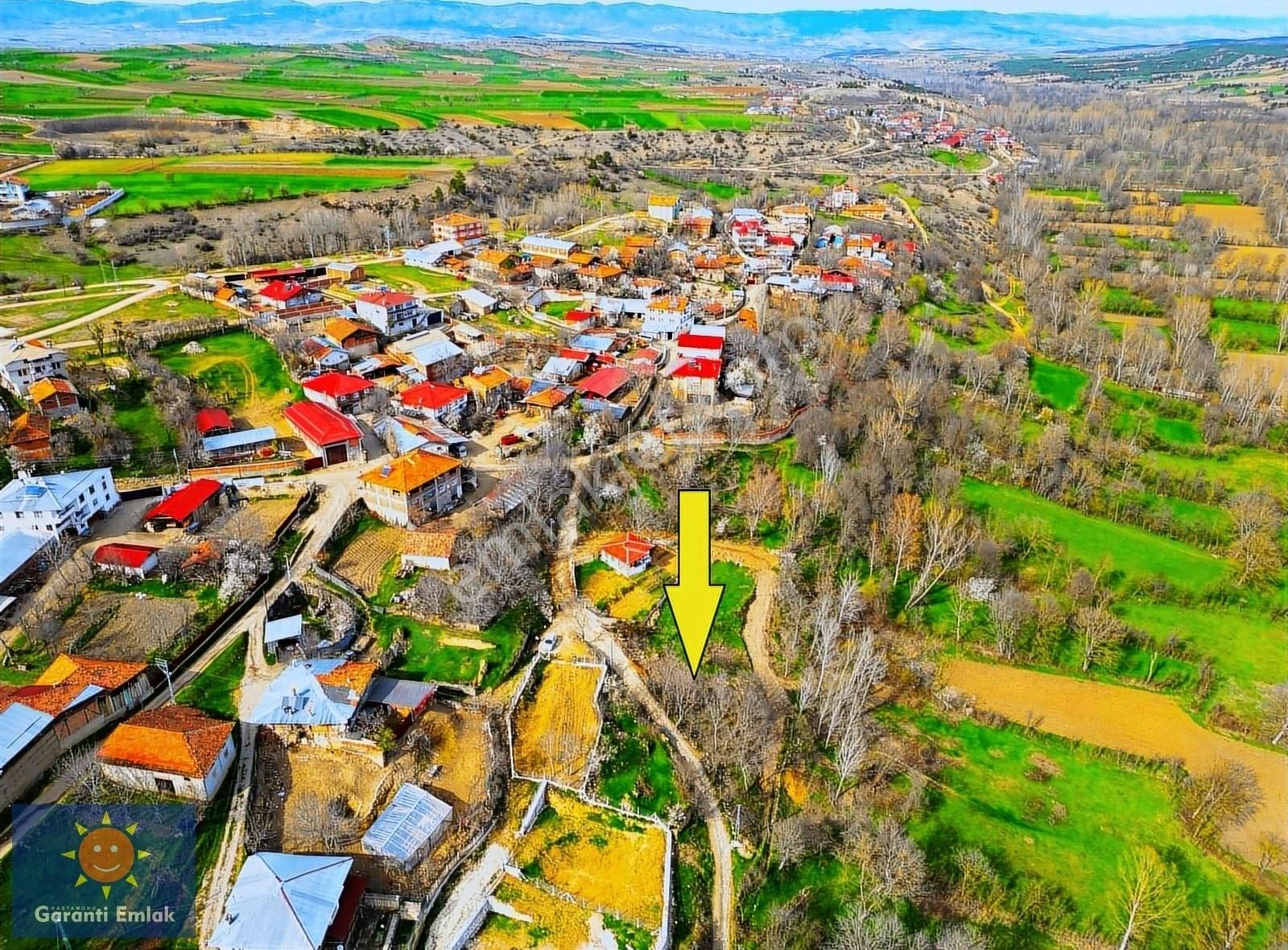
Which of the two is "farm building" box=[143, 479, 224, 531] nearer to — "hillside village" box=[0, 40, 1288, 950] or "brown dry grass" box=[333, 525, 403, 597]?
"hillside village" box=[0, 40, 1288, 950]

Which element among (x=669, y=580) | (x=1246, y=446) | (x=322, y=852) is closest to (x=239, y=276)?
(x=669, y=580)

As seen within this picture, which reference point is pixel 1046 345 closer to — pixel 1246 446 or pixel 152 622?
pixel 1246 446

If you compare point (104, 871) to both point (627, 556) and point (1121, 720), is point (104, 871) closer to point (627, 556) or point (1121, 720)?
point (627, 556)

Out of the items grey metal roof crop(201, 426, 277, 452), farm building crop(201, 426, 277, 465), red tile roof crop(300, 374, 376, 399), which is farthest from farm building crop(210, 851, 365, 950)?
red tile roof crop(300, 374, 376, 399)

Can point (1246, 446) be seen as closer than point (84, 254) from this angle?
Yes

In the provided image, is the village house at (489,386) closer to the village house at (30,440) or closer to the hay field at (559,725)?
the village house at (30,440)

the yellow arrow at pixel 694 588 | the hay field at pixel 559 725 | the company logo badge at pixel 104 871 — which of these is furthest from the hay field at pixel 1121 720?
the company logo badge at pixel 104 871
